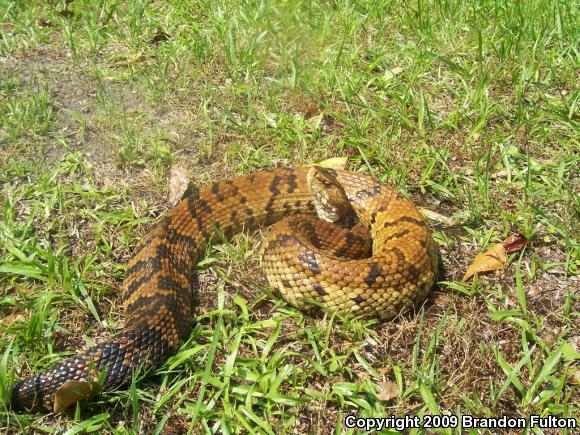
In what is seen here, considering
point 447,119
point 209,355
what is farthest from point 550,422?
point 447,119

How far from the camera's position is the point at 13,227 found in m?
4.60

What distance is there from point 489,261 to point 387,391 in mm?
1420

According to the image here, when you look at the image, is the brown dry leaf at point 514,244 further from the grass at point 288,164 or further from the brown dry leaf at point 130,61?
the brown dry leaf at point 130,61

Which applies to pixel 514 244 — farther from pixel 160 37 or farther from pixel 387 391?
pixel 160 37

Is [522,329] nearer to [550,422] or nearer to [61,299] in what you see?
[550,422]

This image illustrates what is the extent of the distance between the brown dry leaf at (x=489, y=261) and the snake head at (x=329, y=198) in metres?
1.01

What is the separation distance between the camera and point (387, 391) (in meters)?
3.61

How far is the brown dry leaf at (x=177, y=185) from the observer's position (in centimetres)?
495

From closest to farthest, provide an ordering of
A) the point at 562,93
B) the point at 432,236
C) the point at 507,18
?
the point at 432,236 < the point at 562,93 < the point at 507,18

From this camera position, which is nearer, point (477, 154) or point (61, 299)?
point (61, 299)

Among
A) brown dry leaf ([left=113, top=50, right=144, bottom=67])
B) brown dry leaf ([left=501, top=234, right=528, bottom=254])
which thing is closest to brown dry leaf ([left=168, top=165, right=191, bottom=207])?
brown dry leaf ([left=113, top=50, right=144, bottom=67])

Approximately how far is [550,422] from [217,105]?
4.11 metres

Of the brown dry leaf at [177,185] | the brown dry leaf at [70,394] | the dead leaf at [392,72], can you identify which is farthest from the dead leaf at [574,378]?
the dead leaf at [392,72]

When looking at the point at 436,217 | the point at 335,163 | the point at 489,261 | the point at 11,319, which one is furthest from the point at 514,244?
the point at 11,319
